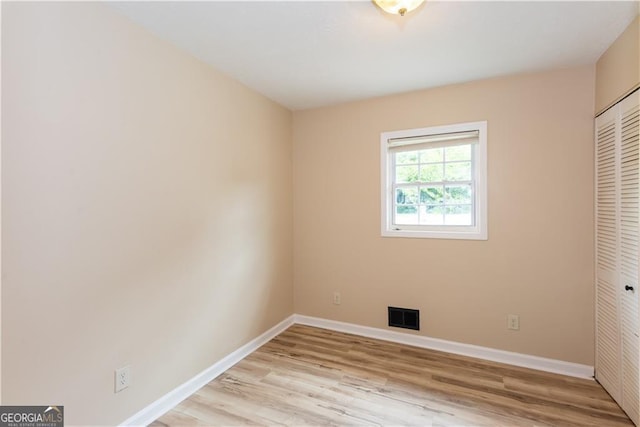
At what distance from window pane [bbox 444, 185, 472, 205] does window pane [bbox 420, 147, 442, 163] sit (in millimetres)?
290

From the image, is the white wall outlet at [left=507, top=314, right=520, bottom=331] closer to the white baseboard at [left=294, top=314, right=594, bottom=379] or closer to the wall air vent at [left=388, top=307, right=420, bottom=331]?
the white baseboard at [left=294, top=314, right=594, bottom=379]

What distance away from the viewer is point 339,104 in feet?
10.5

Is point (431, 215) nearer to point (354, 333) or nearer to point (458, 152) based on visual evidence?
point (458, 152)

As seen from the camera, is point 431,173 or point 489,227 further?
point 431,173

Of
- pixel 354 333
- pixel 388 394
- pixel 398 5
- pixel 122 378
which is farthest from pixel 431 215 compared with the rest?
pixel 122 378

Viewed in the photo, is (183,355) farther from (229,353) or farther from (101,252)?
(101,252)

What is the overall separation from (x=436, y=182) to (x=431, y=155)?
0.27 m

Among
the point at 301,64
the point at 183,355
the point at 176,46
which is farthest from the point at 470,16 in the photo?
the point at 183,355

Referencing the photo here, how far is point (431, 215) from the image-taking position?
2883 millimetres

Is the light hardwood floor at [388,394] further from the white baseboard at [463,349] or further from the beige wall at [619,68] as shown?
the beige wall at [619,68]

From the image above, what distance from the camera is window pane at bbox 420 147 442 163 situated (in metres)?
2.82

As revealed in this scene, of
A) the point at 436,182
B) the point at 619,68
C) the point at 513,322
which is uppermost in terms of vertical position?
the point at 619,68

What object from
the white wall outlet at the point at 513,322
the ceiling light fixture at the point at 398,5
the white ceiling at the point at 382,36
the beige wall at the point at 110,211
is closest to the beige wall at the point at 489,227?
the white wall outlet at the point at 513,322

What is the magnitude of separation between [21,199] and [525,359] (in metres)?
3.53
